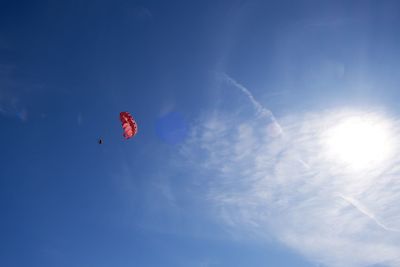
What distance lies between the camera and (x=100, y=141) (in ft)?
222

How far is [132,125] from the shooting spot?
2512 inches

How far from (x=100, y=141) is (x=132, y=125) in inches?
259

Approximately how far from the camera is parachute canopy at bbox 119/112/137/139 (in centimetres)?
6323

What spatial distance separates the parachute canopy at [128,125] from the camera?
63.2 metres

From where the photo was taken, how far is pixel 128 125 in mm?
63656
